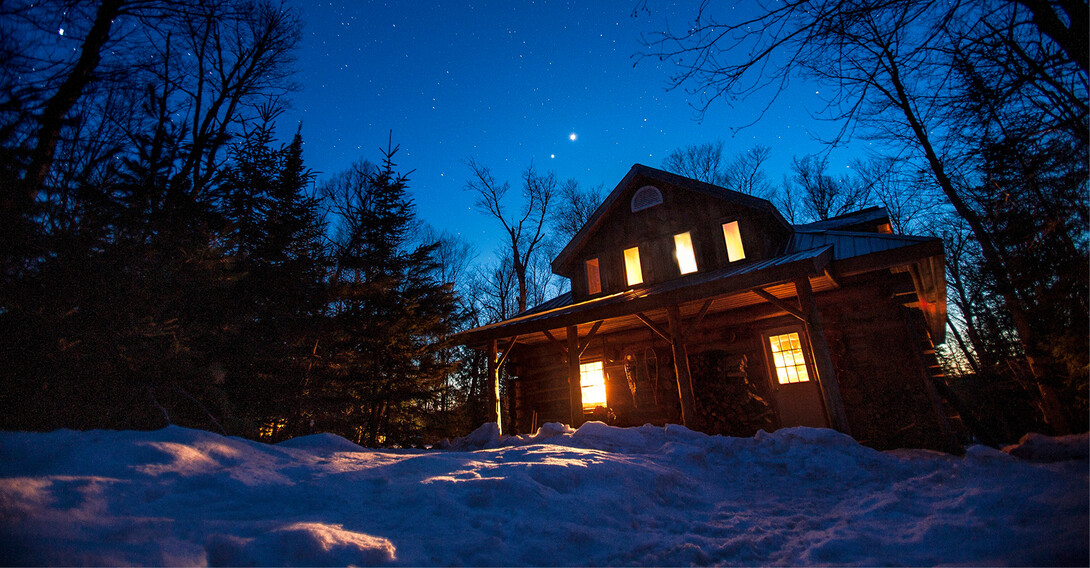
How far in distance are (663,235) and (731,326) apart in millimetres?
3518

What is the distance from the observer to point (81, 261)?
14.2 ft

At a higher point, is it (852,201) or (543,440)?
(852,201)

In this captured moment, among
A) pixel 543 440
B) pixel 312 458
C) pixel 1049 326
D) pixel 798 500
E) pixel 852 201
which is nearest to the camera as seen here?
pixel 1049 326

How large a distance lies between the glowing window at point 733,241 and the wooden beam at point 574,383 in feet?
16.8

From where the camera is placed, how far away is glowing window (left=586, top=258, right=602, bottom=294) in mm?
13719

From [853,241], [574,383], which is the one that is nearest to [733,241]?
[853,241]

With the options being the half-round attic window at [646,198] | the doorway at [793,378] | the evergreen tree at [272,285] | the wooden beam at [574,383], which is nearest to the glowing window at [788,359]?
the doorway at [793,378]

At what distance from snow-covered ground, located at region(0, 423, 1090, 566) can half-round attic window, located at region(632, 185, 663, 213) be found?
9.56 m

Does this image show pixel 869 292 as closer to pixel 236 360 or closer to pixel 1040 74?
pixel 1040 74

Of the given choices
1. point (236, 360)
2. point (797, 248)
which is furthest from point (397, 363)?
point (797, 248)

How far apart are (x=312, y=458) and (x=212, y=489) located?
1281 mm

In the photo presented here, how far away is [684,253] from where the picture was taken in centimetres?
1234

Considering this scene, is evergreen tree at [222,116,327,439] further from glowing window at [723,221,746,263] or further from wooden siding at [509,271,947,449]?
glowing window at [723,221,746,263]

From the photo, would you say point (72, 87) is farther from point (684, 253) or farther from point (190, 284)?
point (684, 253)
